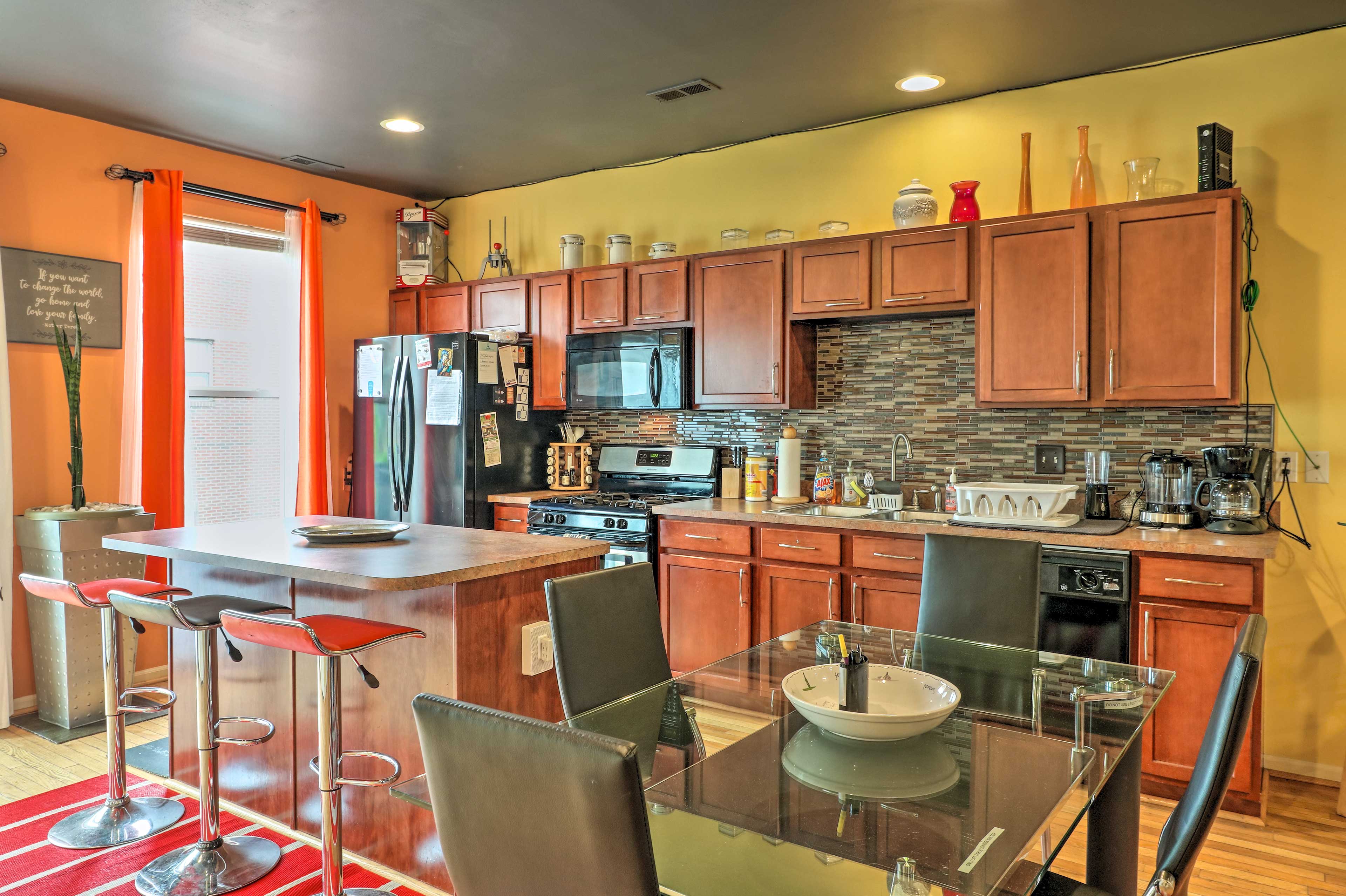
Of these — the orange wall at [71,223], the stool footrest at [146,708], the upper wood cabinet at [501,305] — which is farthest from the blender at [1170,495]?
the orange wall at [71,223]

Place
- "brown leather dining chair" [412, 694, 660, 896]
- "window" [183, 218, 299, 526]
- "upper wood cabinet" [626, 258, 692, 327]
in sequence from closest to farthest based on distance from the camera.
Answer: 1. "brown leather dining chair" [412, 694, 660, 896]
2. "upper wood cabinet" [626, 258, 692, 327]
3. "window" [183, 218, 299, 526]

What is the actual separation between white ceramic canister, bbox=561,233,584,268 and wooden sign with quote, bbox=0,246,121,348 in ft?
7.13

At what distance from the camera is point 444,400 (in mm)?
4602

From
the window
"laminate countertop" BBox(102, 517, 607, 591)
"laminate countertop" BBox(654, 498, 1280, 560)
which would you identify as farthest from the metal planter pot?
"laminate countertop" BBox(654, 498, 1280, 560)

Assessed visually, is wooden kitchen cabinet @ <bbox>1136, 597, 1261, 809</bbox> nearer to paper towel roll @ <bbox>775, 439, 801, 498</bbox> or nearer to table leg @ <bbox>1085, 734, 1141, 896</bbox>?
table leg @ <bbox>1085, 734, 1141, 896</bbox>

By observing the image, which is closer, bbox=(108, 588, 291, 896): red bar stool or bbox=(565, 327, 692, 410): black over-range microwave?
bbox=(108, 588, 291, 896): red bar stool

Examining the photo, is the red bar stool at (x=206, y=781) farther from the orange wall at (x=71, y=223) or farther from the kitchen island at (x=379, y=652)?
the orange wall at (x=71, y=223)

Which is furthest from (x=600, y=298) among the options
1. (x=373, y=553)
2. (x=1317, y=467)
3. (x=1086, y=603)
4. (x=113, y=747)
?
(x=1317, y=467)

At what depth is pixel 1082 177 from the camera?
3.38 metres

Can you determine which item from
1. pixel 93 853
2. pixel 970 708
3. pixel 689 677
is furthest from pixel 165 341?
pixel 970 708

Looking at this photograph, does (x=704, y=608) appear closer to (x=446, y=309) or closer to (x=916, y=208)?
(x=916, y=208)

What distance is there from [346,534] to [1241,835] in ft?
9.73

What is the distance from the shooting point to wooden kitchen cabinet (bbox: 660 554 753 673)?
3.78 meters

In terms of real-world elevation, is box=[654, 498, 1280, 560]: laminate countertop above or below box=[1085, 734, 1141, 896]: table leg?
above
